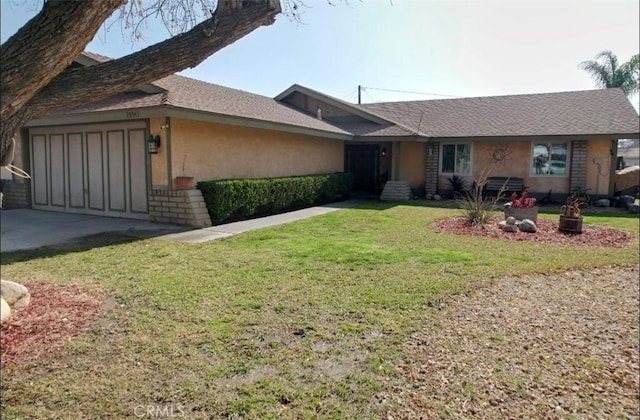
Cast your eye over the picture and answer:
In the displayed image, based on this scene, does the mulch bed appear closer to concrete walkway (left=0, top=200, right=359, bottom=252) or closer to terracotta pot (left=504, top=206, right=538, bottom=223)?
terracotta pot (left=504, top=206, right=538, bottom=223)

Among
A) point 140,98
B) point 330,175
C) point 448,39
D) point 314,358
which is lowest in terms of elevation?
point 314,358

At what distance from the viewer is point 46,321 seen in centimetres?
403

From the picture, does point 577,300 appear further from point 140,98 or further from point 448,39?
point 140,98

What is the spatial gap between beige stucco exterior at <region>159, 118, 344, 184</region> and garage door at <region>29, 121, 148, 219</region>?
2.94ft

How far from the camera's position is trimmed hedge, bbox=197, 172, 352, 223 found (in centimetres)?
1025

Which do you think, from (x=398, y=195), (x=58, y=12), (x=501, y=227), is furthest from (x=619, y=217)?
(x=58, y=12)

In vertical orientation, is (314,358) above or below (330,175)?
below

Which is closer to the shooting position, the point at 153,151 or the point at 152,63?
the point at 152,63

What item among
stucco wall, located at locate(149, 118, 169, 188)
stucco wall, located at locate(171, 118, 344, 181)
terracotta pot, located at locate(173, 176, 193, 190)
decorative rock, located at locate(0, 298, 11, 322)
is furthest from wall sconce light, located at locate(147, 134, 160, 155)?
decorative rock, located at locate(0, 298, 11, 322)

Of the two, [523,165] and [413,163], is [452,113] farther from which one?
[523,165]

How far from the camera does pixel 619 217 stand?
12055 millimetres

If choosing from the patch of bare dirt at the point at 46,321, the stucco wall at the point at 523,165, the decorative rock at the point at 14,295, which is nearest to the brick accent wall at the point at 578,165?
the stucco wall at the point at 523,165

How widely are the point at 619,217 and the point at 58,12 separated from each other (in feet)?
46.0

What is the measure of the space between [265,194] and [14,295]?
7891 mm
